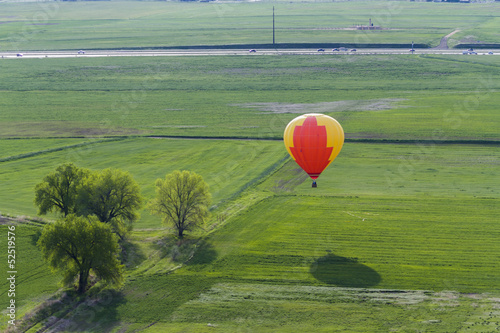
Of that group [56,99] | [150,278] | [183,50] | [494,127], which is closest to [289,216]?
[150,278]

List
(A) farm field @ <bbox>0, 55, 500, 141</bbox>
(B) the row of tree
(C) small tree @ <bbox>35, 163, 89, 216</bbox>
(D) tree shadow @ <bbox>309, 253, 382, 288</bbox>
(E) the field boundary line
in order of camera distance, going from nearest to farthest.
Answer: (D) tree shadow @ <bbox>309, 253, 382, 288</bbox>, (B) the row of tree, (C) small tree @ <bbox>35, 163, 89, 216</bbox>, (E) the field boundary line, (A) farm field @ <bbox>0, 55, 500, 141</bbox>

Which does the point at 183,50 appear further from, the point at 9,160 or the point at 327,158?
the point at 327,158

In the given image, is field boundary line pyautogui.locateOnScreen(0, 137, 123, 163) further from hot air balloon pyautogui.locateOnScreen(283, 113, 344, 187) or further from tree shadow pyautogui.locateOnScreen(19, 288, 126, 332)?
tree shadow pyautogui.locateOnScreen(19, 288, 126, 332)

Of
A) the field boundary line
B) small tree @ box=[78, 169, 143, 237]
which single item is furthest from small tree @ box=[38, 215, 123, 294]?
the field boundary line

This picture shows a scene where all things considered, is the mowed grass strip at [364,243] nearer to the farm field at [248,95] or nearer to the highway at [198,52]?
the farm field at [248,95]

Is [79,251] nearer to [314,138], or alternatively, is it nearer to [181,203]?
[181,203]

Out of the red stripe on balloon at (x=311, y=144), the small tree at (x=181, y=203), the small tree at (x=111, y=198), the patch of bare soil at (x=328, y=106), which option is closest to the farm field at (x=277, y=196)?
the patch of bare soil at (x=328, y=106)
